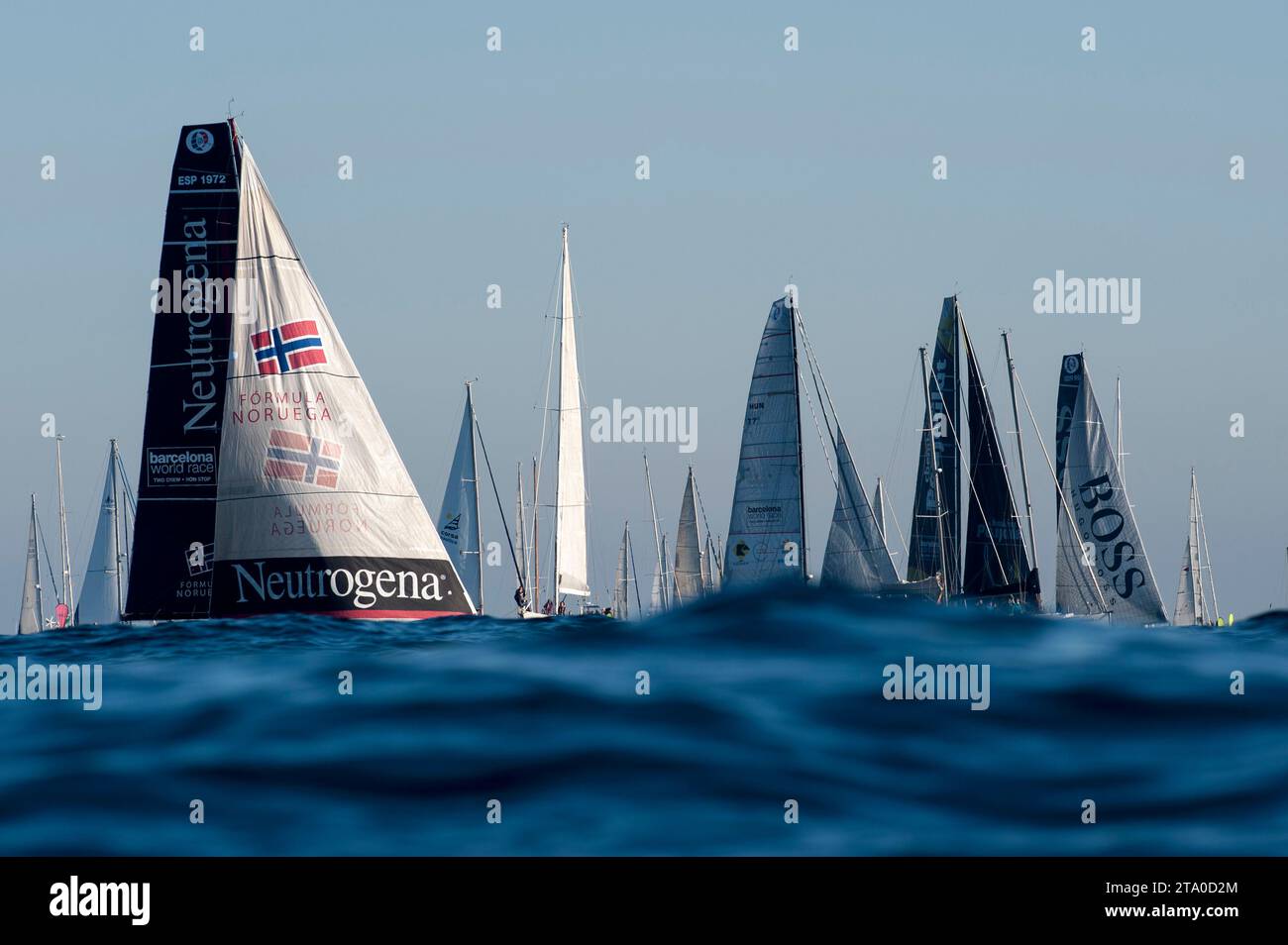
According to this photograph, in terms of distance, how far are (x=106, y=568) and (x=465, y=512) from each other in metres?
13.6

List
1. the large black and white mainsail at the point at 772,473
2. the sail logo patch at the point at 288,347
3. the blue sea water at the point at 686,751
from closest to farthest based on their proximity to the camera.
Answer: the blue sea water at the point at 686,751 < the sail logo patch at the point at 288,347 < the large black and white mainsail at the point at 772,473

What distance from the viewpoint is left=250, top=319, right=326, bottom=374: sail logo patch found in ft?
91.0

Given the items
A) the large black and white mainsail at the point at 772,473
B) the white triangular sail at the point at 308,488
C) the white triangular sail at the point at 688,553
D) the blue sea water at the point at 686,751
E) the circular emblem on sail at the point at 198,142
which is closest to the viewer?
the blue sea water at the point at 686,751

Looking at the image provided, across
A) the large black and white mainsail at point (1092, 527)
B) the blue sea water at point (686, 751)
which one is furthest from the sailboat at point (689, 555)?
the blue sea water at point (686, 751)

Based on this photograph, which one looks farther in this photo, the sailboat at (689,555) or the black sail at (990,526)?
the sailboat at (689,555)

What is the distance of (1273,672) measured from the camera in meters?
13.0

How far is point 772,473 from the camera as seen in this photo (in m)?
39.5

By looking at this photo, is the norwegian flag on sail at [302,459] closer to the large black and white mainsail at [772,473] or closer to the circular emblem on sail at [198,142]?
the circular emblem on sail at [198,142]

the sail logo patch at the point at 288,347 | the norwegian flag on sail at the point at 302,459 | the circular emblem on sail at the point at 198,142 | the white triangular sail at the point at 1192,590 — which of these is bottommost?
the white triangular sail at the point at 1192,590

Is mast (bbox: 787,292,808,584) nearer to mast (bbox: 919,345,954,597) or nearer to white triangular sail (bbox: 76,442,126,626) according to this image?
mast (bbox: 919,345,954,597)

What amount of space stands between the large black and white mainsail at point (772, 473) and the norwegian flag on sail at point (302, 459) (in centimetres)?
1488

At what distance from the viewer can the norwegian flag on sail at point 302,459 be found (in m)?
27.2

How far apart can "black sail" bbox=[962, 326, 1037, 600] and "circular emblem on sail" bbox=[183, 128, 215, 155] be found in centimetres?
2649
